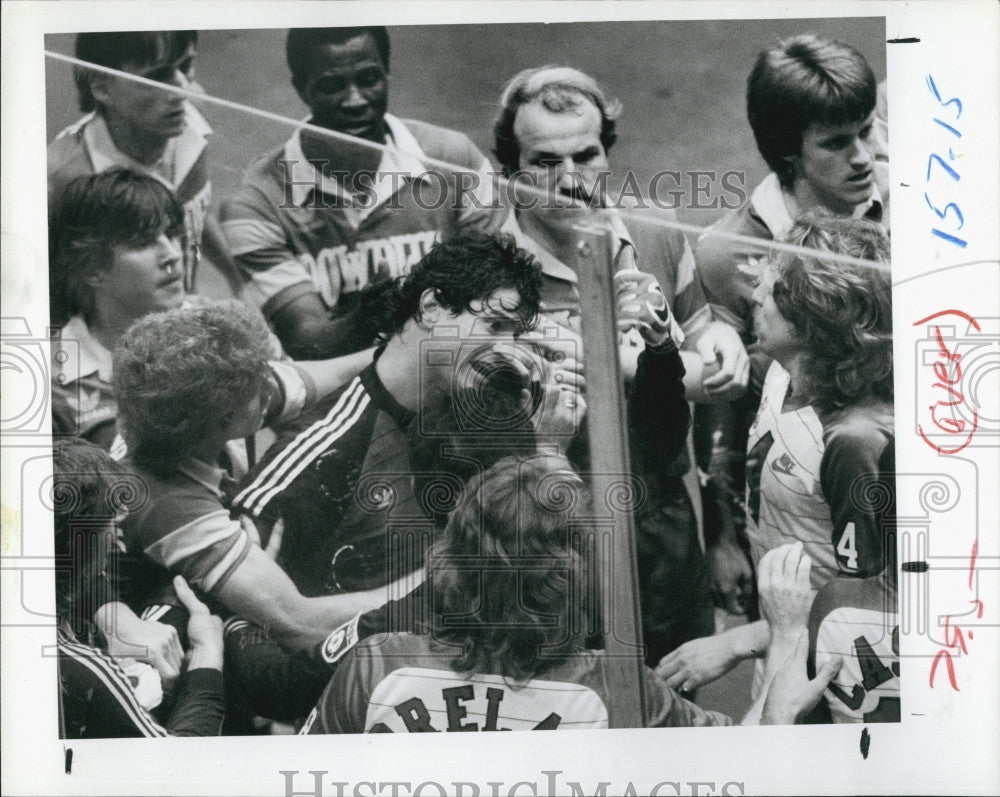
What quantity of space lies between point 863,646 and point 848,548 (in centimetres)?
33

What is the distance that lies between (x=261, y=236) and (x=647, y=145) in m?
1.31

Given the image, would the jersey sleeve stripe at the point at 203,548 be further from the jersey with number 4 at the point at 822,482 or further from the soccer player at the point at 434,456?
the jersey with number 4 at the point at 822,482

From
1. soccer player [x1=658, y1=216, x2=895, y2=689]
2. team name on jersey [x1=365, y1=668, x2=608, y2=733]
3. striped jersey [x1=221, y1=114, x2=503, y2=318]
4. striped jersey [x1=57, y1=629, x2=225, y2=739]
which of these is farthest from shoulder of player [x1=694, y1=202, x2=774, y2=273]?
striped jersey [x1=57, y1=629, x2=225, y2=739]

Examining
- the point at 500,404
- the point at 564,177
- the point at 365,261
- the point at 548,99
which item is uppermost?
the point at 548,99

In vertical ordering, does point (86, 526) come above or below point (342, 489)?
below

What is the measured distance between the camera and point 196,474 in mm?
3186

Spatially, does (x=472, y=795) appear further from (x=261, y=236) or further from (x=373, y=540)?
(x=261, y=236)

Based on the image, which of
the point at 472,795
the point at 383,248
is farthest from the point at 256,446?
the point at 472,795

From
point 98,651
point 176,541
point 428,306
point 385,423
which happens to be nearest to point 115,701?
point 98,651

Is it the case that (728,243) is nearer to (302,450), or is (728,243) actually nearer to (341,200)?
(341,200)

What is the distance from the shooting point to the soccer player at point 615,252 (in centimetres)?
321

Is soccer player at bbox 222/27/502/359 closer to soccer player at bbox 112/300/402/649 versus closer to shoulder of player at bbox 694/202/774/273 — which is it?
soccer player at bbox 112/300/402/649

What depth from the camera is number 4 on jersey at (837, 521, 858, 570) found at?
3236 millimetres

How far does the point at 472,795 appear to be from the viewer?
321 cm
